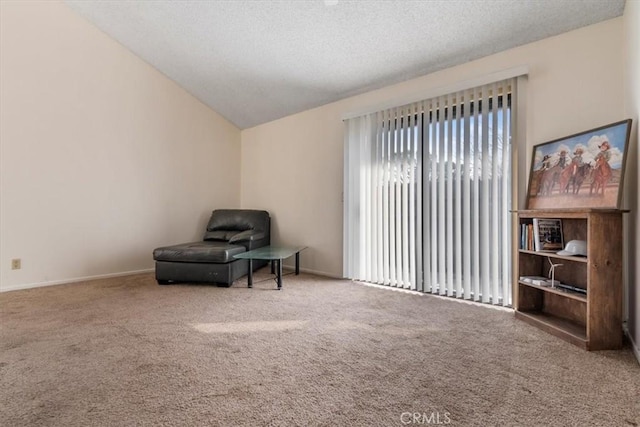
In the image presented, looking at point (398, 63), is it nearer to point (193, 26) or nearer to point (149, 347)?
→ point (193, 26)

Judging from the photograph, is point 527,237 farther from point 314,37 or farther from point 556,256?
point 314,37

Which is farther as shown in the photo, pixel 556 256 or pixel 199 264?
pixel 199 264

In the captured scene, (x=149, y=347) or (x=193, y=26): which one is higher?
(x=193, y=26)

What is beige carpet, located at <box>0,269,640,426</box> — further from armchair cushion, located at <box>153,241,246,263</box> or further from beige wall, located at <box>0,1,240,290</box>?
beige wall, located at <box>0,1,240,290</box>

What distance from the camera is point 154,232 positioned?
464 centimetres

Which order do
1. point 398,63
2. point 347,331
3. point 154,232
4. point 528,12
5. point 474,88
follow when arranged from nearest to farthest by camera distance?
1. point 347,331
2. point 528,12
3. point 474,88
4. point 398,63
5. point 154,232

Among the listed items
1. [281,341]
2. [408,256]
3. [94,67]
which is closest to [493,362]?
[281,341]

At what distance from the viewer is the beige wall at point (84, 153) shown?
3512 mm

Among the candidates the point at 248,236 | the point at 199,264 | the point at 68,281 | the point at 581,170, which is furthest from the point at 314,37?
the point at 68,281

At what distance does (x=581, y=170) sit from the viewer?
90.7 inches

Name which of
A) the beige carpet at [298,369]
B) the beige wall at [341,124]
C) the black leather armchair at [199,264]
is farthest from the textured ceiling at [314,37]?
the beige carpet at [298,369]

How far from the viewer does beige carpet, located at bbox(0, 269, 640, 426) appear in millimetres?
1340

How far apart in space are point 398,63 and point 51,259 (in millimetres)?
4506

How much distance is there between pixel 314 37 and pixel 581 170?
2.60 meters
